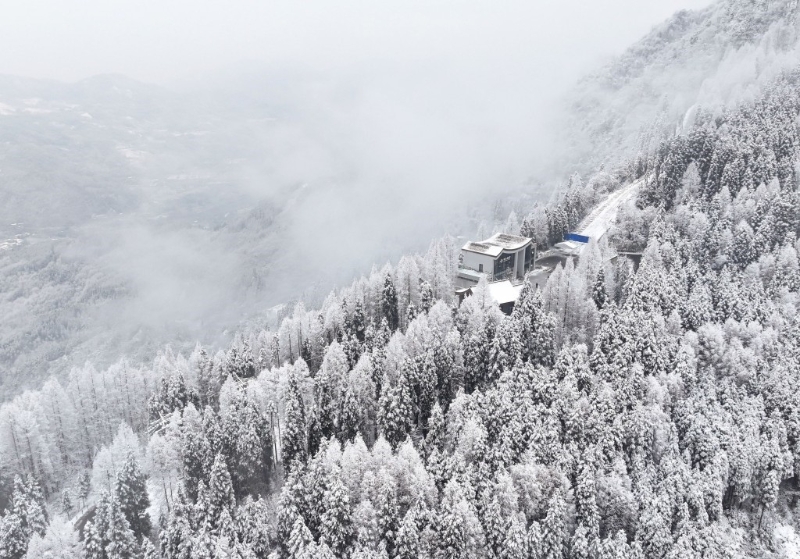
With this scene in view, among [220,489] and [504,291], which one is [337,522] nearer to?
[220,489]

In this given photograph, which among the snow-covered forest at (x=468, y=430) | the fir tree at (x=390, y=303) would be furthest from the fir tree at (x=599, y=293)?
the fir tree at (x=390, y=303)

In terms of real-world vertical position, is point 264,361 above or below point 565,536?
below

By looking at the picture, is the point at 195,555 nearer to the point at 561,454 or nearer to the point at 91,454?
the point at 561,454

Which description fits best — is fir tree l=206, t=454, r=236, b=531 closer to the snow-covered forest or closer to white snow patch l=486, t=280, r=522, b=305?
the snow-covered forest

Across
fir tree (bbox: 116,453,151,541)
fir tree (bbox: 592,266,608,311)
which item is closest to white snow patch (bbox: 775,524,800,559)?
fir tree (bbox: 592,266,608,311)

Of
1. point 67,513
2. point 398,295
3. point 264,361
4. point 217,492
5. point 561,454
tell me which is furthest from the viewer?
point 398,295

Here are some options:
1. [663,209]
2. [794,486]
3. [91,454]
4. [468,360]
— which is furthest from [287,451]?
[663,209]
